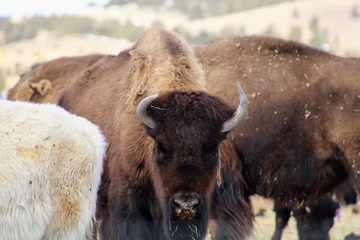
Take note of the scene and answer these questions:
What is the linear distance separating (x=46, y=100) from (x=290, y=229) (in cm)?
423

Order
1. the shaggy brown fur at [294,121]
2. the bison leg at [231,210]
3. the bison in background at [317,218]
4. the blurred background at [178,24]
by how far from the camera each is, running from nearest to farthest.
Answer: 1. the bison leg at [231,210]
2. the shaggy brown fur at [294,121]
3. the bison in background at [317,218]
4. the blurred background at [178,24]

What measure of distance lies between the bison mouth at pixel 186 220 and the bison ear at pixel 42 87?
5.21 metres

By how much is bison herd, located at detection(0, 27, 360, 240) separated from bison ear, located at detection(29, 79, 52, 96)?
2.12 m

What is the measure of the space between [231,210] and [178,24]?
244 feet

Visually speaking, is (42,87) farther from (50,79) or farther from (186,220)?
(186,220)

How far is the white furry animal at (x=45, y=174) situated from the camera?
5.65 metres

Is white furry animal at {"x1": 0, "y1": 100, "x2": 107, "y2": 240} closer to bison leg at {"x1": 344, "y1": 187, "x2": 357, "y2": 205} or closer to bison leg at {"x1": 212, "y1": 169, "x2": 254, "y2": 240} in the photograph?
bison leg at {"x1": 212, "y1": 169, "x2": 254, "y2": 240}

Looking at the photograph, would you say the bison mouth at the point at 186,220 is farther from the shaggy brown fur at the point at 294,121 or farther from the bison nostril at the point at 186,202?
the shaggy brown fur at the point at 294,121

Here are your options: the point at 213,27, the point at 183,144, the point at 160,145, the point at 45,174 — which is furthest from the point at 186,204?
the point at 213,27

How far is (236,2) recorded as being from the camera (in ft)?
297

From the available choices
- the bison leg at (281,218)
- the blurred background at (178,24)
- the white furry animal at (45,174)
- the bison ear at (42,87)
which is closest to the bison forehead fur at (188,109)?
the white furry animal at (45,174)

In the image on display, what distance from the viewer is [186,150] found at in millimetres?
5934

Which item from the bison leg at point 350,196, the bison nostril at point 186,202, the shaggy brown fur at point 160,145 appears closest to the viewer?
the bison nostril at point 186,202

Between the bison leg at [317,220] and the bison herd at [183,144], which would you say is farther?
the bison leg at [317,220]
